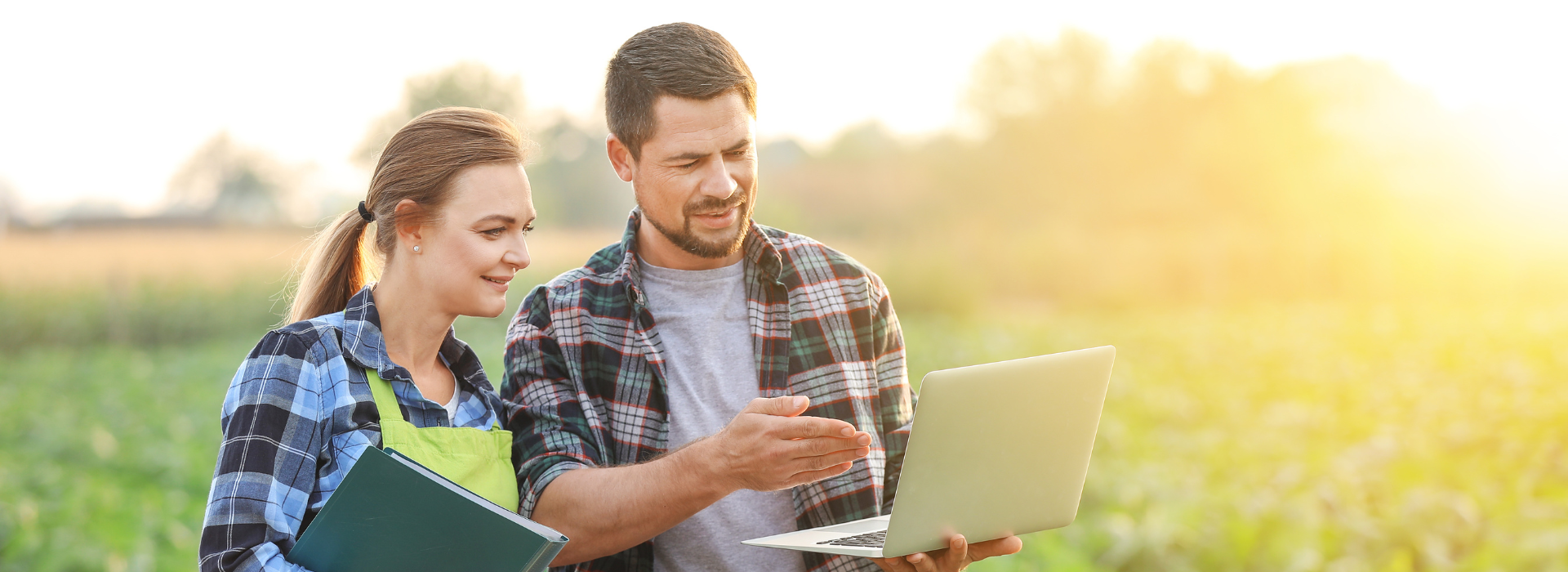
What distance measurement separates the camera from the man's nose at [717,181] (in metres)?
1.72

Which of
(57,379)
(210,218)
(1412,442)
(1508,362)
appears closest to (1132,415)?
(1412,442)

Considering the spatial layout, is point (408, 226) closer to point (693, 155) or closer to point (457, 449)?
point (457, 449)

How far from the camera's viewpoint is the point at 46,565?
3.70 metres

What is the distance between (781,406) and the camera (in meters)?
1.38

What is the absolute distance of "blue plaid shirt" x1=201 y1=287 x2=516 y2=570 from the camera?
1266 millimetres

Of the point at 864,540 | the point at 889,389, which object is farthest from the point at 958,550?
the point at 889,389

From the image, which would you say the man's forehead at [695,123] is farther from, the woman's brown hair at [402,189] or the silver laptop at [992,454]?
the silver laptop at [992,454]

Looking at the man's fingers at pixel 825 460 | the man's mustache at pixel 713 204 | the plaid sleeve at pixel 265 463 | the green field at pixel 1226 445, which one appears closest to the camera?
the plaid sleeve at pixel 265 463

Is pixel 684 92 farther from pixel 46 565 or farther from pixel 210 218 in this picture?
pixel 210 218

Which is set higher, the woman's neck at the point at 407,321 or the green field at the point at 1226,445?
the woman's neck at the point at 407,321

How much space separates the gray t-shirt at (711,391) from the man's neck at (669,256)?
13 mm

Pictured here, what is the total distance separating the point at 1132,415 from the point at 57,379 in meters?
9.91

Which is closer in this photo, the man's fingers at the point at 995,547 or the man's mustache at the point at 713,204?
the man's fingers at the point at 995,547

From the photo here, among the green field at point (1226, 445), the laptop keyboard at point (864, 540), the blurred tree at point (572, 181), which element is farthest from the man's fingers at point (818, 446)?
the blurred tree at point (572, 181)
